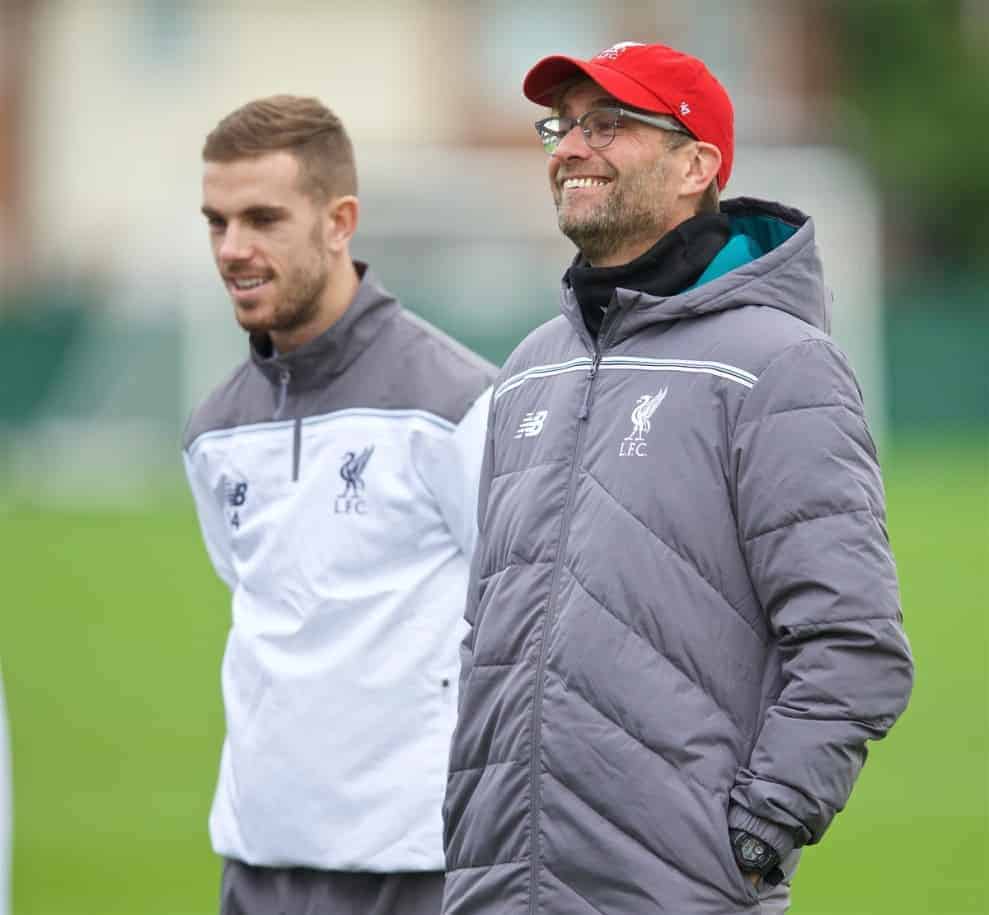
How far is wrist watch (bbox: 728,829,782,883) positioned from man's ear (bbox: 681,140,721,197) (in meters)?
1.19

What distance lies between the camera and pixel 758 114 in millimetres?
40031

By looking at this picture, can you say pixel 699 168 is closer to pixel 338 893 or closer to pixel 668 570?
pixel 668 570

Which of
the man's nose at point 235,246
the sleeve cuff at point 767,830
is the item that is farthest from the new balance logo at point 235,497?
the sleeve cuff at point 767,830

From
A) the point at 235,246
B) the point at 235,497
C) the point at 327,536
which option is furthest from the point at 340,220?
the point at 327,536

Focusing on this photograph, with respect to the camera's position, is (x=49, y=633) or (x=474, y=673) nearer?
(x=474, y=673)

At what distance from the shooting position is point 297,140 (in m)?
4.73

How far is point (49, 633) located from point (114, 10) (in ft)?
88.8

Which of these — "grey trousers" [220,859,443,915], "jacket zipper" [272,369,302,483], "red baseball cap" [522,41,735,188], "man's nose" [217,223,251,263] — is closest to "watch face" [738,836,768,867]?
"grey trousers" [220,859,443,915]

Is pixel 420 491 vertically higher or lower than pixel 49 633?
higher

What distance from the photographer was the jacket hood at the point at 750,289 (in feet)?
12.0

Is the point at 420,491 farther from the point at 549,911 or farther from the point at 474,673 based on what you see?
the point at 549,911

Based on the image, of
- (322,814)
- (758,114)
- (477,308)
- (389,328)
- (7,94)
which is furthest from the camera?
(7,94)

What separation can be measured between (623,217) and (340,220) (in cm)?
122

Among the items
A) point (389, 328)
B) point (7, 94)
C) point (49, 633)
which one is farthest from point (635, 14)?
point (389, 328)
